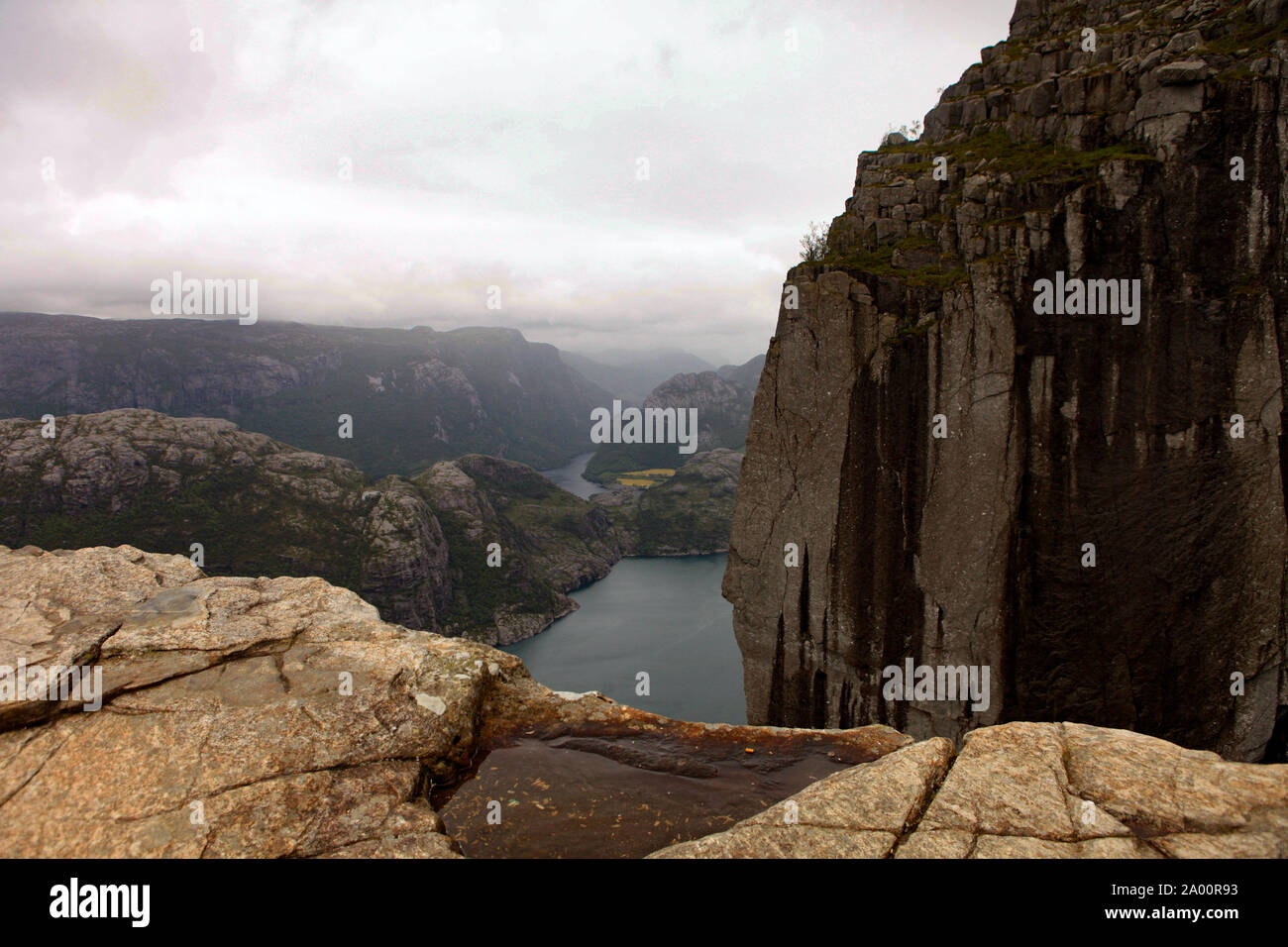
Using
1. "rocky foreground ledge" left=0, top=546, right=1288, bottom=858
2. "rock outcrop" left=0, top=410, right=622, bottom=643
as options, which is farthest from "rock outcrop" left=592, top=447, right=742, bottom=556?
"rocky foreground ledge" left=0, top=546, right=1288, bottom=858

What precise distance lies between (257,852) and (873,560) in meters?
18.7

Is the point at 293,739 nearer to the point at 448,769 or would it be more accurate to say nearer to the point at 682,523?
the point at 448,769

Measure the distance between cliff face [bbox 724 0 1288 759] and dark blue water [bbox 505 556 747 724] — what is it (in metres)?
44.6

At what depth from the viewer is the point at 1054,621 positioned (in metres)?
19.8

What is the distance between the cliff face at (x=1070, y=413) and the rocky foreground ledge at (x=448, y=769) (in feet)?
40.3

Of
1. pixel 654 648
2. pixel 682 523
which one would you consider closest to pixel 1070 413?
pixel 654 648

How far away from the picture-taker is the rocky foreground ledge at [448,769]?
6.72 m

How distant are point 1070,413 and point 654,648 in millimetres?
90417

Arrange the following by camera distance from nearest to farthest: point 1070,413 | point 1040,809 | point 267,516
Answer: point 1040,809 < point 1070,413 < point 267,516

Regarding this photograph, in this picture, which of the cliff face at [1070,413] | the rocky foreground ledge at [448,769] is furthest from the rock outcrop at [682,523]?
the rocky foreground ledge at [448,769]

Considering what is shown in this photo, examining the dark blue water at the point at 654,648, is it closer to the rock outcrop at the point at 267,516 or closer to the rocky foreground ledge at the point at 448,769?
the rock outcrop at the point at 267,516

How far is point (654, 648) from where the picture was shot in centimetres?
10400

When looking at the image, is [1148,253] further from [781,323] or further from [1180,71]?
[781,323]

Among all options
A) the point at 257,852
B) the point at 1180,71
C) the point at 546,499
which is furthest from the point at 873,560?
the point at 546,499
